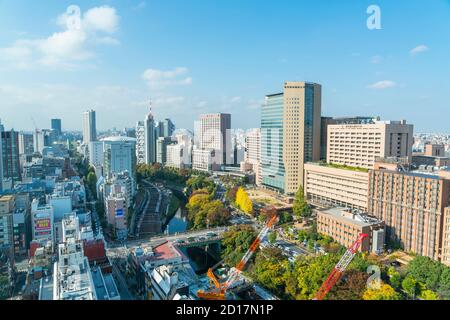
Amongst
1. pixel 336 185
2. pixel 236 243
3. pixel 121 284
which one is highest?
pixel 336 185

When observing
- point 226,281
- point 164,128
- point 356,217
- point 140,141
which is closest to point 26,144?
point 140,141

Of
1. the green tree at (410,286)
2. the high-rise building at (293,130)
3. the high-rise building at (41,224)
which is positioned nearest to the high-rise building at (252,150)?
the high-rise building at (293,130)

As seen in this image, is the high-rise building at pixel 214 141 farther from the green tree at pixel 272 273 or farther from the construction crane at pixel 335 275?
the construction crane at pixel 335 275

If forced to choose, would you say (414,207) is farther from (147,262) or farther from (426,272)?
(147,262)

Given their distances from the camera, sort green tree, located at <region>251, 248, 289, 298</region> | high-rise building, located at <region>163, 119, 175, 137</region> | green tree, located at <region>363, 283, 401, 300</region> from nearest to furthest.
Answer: green tree, located at <region>363, 283, 401, 300</region>
green tree, located at <region>251, 248, 289, 298</region>
high-rise building, located at <region>163, 119, 175, 137</region>

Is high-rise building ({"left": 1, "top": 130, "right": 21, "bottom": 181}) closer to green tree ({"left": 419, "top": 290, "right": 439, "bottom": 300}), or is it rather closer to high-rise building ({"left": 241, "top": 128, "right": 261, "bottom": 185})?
high-rise building ({"left": 241, "top": 128, "right": 261, "bottom": 185})

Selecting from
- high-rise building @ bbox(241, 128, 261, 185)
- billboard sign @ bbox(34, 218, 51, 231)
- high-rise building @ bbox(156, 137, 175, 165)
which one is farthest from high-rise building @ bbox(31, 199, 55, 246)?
high-rise building @ bbox(156, 137, 175, 165)
